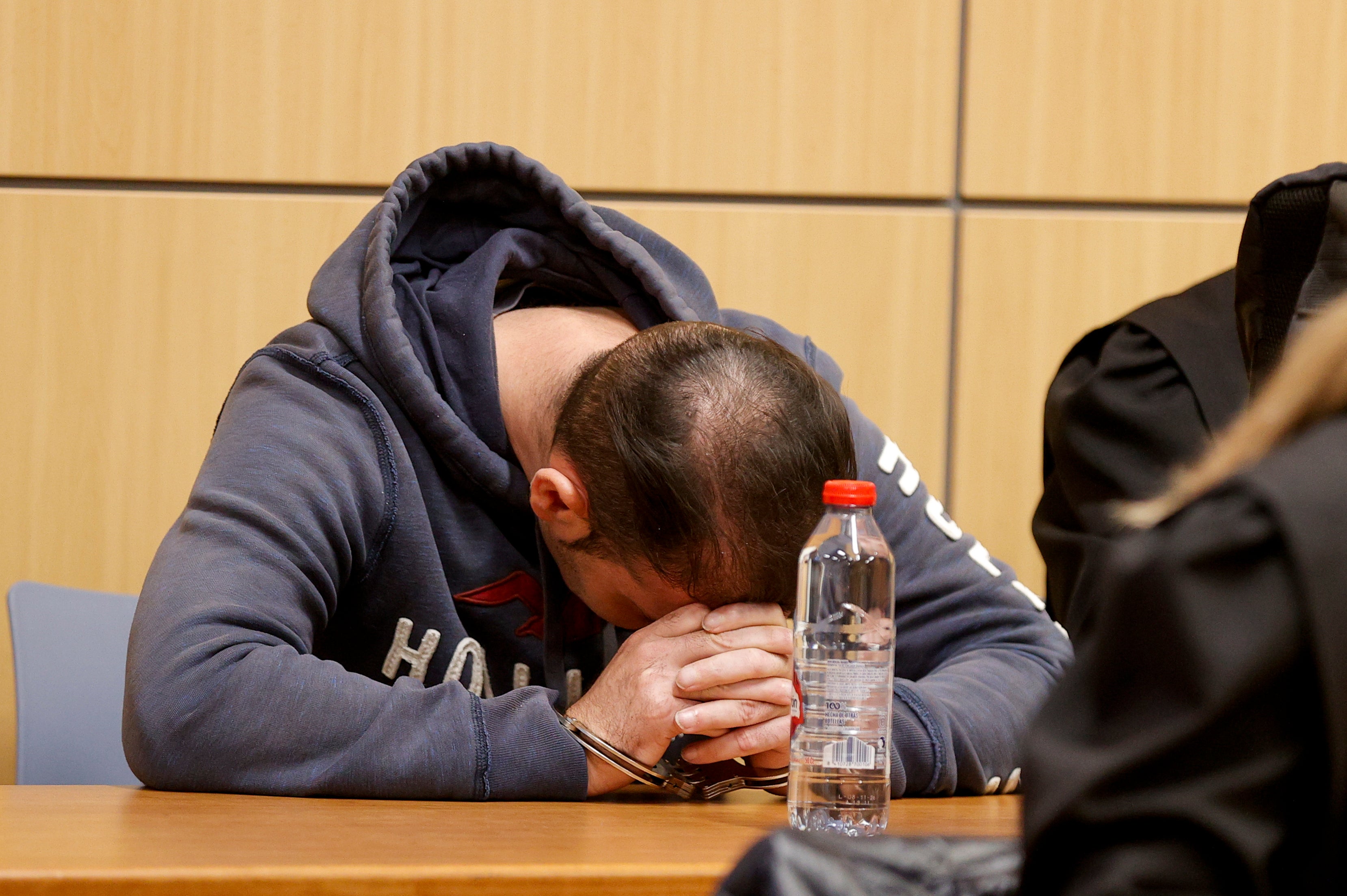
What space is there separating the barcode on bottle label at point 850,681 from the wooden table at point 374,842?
0.12 meters

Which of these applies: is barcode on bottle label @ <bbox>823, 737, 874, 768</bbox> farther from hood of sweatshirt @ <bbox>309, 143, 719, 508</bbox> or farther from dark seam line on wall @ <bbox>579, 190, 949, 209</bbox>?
dark seam line on wall @ <bbox>579, 190, 949, 209</bbox>

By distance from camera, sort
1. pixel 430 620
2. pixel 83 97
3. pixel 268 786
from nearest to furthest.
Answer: pixel 268 786
pixel 430 620
pixel 83 97

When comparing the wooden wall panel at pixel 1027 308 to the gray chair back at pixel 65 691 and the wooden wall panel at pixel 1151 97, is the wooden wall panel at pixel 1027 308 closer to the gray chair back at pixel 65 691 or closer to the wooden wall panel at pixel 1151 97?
the wooden wall panel at pixel 1151 97

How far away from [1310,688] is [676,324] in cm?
93

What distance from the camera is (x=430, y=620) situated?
4.50ft

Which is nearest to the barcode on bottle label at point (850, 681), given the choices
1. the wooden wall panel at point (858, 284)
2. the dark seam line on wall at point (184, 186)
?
the wooden wall panel at point (858, 284)

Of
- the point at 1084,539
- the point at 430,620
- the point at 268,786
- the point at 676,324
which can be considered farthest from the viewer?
the point at 1084,539

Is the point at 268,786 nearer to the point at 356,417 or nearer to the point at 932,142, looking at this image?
the point at 356,417

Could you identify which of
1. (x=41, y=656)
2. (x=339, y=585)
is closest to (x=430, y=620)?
(x=339, y=585)

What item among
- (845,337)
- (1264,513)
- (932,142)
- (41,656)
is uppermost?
(932,142)

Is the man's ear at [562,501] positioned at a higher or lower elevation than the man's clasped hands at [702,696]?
higher

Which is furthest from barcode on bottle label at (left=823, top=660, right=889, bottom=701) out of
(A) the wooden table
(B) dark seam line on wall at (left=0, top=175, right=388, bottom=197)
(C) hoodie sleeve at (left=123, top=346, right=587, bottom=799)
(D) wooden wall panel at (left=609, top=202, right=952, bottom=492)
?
(B) dark seam line on wall at (left=0, top=175, right=388, bottom=197)

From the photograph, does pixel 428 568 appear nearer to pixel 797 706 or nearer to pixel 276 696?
pixel 276 696

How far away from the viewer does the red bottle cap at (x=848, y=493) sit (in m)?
0.99
